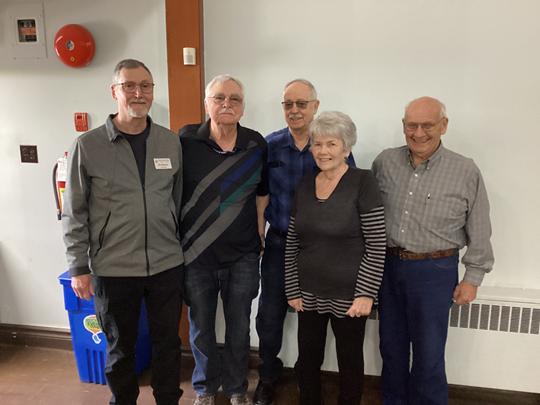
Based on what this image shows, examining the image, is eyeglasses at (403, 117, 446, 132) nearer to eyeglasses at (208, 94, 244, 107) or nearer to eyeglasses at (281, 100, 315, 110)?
eyeglasses at (281, 100, 315, 110)

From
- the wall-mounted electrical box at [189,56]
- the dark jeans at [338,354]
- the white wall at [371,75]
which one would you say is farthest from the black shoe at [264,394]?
the wall-mounted electrical box at [189,56]

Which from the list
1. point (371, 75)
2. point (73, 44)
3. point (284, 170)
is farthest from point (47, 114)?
point (371, 75)

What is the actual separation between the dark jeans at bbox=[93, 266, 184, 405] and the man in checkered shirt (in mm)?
1073

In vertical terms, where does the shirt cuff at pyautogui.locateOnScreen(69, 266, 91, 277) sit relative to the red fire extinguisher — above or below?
below

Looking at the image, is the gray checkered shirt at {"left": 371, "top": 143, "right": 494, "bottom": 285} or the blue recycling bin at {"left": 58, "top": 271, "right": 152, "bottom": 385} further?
the blue recycling bin at {"left": 58, "top": 271, "right": 152, "bottom": 385}

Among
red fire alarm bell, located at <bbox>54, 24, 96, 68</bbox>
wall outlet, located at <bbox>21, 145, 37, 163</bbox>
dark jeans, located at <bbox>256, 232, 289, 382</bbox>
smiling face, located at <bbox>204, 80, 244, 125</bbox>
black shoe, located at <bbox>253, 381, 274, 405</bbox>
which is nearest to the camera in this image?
smiling face, located at <bbox>204, 80, 244, 125</bbox>

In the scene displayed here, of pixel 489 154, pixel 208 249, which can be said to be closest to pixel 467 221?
pixel 489 154

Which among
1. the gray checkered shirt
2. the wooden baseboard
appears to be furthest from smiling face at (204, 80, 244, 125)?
the wooden baseboard

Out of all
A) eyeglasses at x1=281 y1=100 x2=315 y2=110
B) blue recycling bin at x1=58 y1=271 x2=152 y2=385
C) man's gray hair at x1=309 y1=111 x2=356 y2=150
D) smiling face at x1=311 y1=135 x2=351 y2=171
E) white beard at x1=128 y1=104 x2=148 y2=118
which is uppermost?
eyeglasses at x1=281 y1=100 x2=315 y2=110

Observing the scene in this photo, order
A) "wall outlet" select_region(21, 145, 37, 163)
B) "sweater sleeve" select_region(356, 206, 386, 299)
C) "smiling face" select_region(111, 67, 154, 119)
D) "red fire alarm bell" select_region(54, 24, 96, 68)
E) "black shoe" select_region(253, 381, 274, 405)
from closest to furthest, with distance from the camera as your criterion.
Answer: "sweater sleeve" select_region(356, 206, 386, 299)
"smiling face" select_region(111, 67, 154, 119)
"black shoe" select_region(253, 381, 274, 405)
"red fire alarm bell" select_region(54, 24, 96, 68)
"wall outlet" select_region(21, 145, 37, 163)

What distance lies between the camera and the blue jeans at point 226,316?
1.85 meters

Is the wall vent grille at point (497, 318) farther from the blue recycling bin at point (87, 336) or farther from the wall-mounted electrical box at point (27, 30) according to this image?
the wall-mounted electrical box at point (27, 30)

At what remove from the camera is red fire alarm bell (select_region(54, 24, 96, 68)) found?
2234mm

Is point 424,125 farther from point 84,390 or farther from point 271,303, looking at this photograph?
point 84,390
